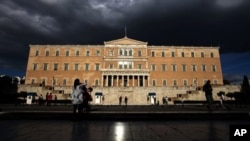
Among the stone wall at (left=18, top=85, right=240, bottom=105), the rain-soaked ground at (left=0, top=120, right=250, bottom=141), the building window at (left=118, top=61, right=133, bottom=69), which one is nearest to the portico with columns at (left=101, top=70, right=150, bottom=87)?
the building window at (left=118, top=61, right=133, bottom=69)

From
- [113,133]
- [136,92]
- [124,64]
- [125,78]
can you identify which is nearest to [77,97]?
[113,133]

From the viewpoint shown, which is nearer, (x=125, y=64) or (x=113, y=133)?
(x=113, y=133)

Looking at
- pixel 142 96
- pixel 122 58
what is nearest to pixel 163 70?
pixel 122 58

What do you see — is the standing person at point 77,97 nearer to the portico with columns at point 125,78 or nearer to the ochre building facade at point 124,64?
the portico with columns at point 125,78

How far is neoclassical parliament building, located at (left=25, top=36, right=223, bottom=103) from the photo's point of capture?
5256 centimetres

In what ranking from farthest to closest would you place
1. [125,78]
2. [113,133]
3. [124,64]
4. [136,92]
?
[124,64]
[125,78]
[136,92]
[113,133]

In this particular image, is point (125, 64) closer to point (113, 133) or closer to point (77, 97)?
point (77, 97)

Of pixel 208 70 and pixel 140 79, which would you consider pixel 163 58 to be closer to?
pixel 140 79

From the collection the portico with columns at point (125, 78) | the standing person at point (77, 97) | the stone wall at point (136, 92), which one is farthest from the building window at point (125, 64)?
the standing person at point (77, 97)

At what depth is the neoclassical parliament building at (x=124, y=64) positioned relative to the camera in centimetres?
5256

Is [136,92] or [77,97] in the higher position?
[136,92]

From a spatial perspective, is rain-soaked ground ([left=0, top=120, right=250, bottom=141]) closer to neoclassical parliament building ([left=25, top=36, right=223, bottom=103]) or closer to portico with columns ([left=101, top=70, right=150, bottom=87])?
portico with columns ([left=101, top=70, right=150, bottom=87])

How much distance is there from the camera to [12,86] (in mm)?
36031

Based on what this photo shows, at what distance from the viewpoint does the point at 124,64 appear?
5356cm
